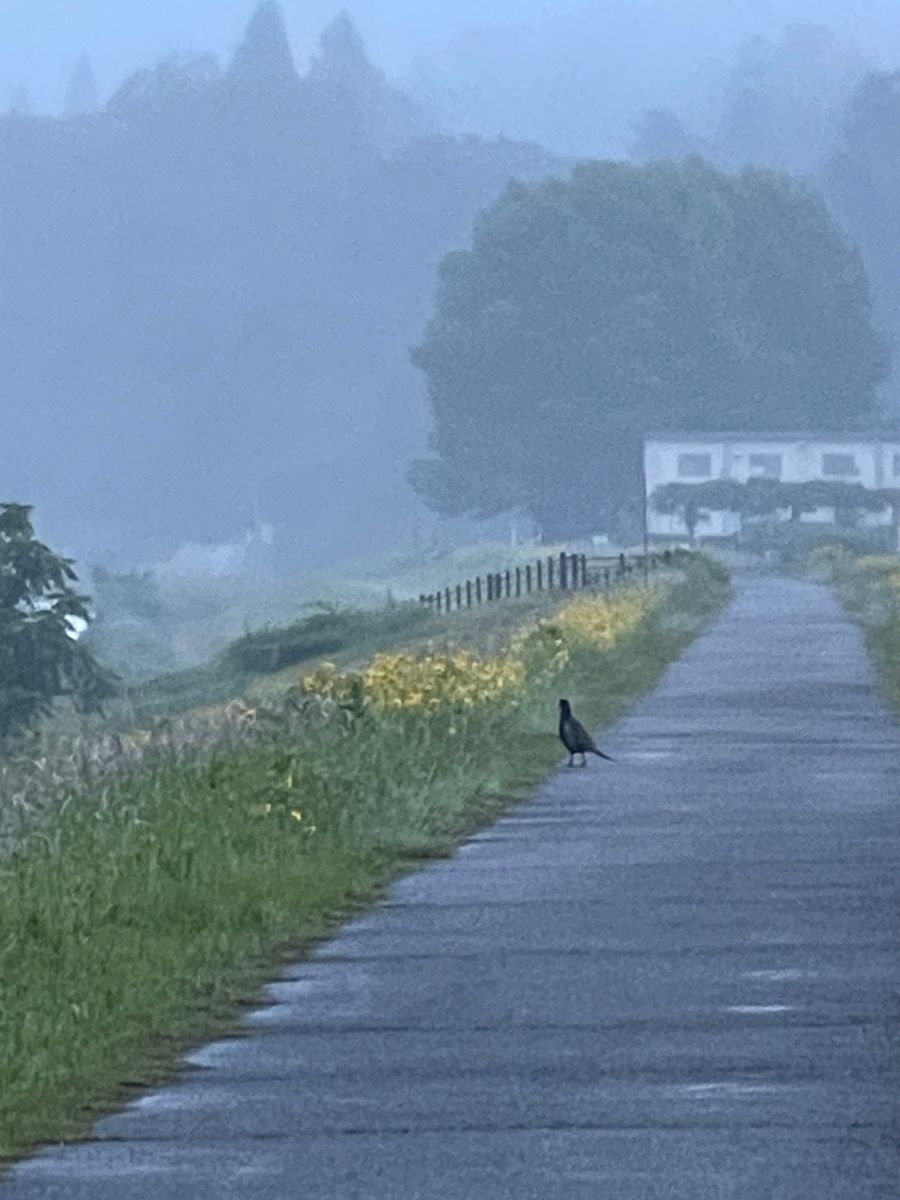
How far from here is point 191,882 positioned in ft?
56.2

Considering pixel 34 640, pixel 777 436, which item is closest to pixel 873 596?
pixel 34 640

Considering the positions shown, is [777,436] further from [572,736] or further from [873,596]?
[572,736]

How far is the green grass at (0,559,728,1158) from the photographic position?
1278cm

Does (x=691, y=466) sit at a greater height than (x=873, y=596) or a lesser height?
greater

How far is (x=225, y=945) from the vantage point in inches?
612

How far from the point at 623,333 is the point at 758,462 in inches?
264

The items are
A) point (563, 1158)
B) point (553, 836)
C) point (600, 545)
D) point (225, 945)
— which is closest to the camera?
point (563, 1158)

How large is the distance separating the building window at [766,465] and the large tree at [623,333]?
199cm

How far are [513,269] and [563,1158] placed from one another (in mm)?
143092

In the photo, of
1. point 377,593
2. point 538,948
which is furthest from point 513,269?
point 538,948

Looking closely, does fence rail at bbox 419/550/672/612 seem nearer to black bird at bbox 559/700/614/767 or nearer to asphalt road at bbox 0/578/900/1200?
black bird at bbox 559/700/614/767

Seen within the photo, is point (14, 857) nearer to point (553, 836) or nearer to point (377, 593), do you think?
point (553, 836)

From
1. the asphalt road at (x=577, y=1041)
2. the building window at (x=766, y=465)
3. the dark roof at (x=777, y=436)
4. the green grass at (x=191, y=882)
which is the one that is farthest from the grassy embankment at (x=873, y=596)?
the building window at (x=766, y=465)

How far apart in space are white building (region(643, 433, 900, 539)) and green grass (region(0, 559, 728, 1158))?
377 feet
